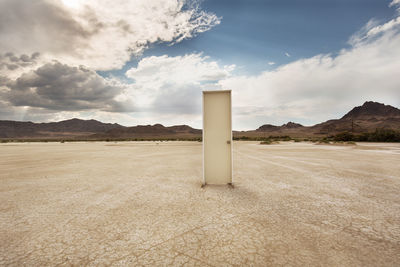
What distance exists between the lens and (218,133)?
539 centimetres

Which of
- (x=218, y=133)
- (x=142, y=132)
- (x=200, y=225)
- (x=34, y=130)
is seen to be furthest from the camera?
(x=34, y=130)

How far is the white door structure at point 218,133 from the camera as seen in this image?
528cm

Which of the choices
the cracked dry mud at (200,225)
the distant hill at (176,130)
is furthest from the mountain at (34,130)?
the cracked dry mud at (200,225)

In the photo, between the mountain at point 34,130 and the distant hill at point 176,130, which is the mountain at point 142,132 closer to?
the distant hill at point 176,130

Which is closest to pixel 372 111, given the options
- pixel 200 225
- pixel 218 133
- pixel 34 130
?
pixel 218 133

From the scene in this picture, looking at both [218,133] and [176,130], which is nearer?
[218,133]

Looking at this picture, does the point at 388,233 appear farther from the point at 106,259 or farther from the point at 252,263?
the point at 106,259

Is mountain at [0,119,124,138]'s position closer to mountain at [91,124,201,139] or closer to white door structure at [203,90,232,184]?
mountain at [91,124,201,139]

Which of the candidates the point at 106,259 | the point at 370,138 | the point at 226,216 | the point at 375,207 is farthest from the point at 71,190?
the point at 370,138

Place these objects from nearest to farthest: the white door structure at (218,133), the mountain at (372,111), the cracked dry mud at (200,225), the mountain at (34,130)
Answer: the cracked dry mud at (200,225) < the white door structure at (218,133) < the mountain at (372,111) < the mountain at (34,130)

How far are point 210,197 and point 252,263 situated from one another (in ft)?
7.54

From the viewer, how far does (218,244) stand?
8.29ft

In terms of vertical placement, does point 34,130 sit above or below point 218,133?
above

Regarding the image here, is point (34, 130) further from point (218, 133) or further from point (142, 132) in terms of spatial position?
point (218, 133)
